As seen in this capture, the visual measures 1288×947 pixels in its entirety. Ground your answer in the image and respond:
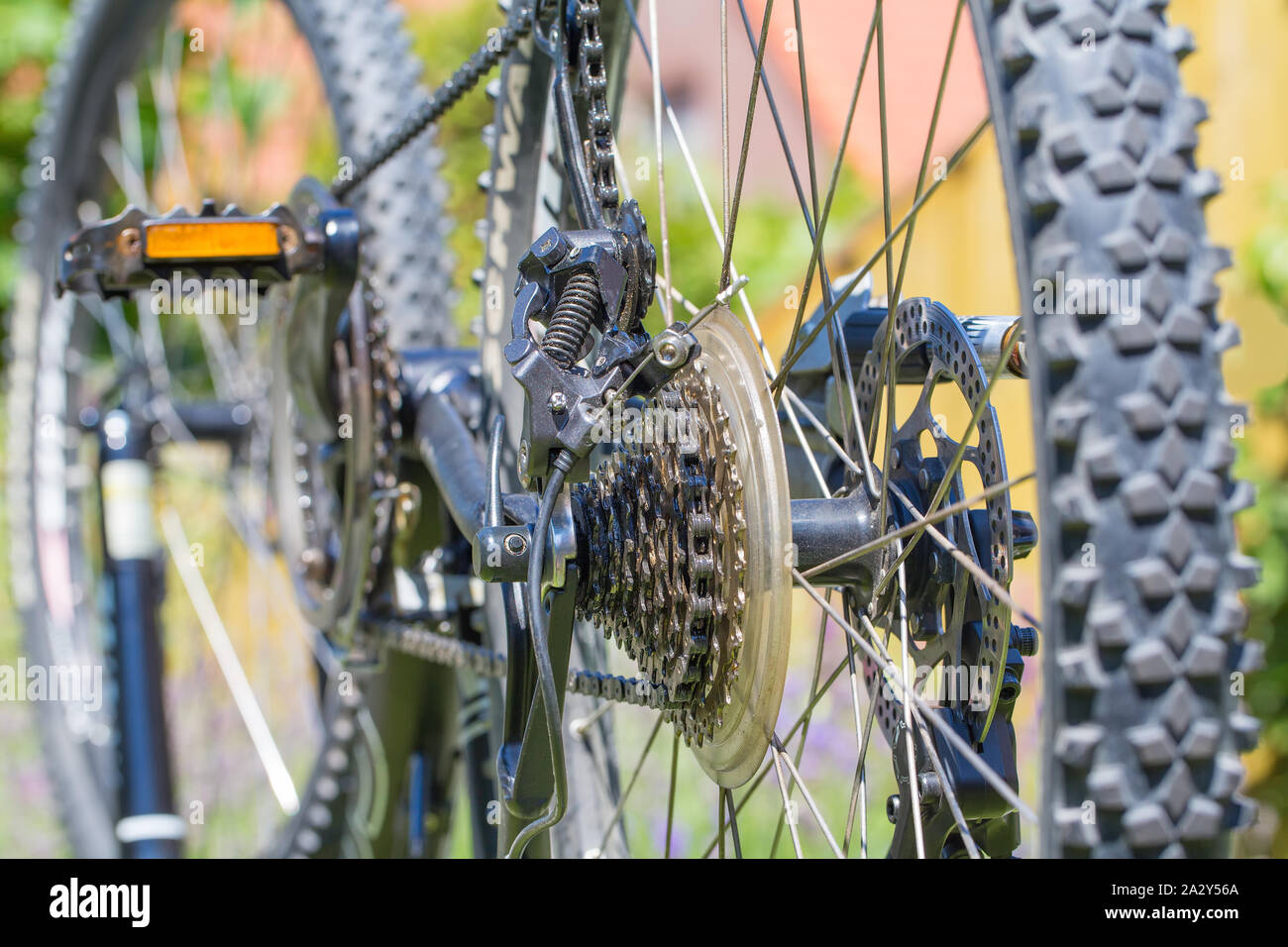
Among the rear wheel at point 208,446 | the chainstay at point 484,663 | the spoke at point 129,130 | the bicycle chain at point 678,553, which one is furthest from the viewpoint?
the spoke at point 129,130

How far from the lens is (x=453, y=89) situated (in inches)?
47.9

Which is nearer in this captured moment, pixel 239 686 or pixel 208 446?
pixel 239 686

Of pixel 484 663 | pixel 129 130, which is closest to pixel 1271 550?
pixel 484 663

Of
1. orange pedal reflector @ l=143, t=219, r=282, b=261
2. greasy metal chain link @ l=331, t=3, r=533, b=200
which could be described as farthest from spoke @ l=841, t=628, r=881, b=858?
orange pedal reflector @ l=143, t=219, r=282, b=261

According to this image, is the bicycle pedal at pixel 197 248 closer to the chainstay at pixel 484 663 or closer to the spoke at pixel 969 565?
the chainstay at pixel 484 663

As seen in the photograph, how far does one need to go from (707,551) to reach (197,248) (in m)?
0.66

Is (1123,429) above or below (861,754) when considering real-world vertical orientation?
above

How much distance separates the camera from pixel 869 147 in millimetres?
4227

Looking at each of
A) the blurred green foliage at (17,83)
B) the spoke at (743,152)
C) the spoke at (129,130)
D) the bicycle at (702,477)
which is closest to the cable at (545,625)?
the bicycle at (702,477)

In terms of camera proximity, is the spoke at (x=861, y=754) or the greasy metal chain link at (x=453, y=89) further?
the greasy metal chain link at (x=453, y=89)

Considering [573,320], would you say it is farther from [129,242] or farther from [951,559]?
[129,242]

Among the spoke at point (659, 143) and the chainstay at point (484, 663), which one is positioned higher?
the spoke at point (659, 143)

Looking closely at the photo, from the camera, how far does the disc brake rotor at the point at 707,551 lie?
2.55 ft
